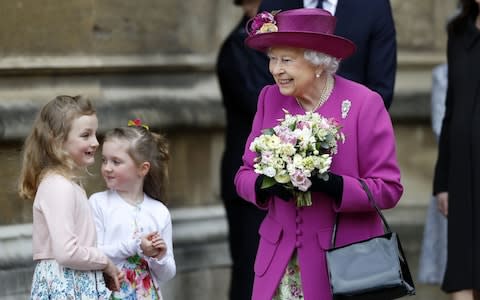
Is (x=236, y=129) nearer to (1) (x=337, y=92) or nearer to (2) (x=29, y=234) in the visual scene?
(2) (x=29, y=234)

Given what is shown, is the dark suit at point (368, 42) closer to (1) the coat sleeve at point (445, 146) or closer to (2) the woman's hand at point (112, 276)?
(1) the coat sleeve at point (445, 146)

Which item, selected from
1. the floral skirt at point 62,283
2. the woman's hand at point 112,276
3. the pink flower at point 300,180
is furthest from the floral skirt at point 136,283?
the pink flower at point 300,180

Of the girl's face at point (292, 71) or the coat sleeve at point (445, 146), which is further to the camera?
the coat sleeve at point (445, 146)

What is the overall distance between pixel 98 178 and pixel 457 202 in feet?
→ 6.11

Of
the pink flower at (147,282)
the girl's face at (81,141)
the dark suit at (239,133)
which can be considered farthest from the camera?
the dark suit at (239,133)

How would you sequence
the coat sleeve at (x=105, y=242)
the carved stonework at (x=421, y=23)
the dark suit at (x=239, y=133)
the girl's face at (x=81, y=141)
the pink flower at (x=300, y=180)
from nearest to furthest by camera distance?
1. the pink flower at (x=300, y=180)
2. the girl's face at (x=81, y=141)
3. the coat sleeve at (x=105, y=242)
4. the dark suit at (x=239, y=133)
5. the carved stonework at (x=421, y=23)

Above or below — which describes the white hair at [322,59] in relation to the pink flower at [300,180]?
above

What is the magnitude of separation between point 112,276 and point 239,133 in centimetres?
210

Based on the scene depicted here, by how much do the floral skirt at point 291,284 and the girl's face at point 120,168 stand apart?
80 centimetres

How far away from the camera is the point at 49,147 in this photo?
5.62 meters

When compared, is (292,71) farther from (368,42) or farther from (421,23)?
(421,23)

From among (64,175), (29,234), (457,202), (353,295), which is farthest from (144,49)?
(353,295)

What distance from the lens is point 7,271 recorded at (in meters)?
7.23

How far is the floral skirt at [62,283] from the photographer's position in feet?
18.2
